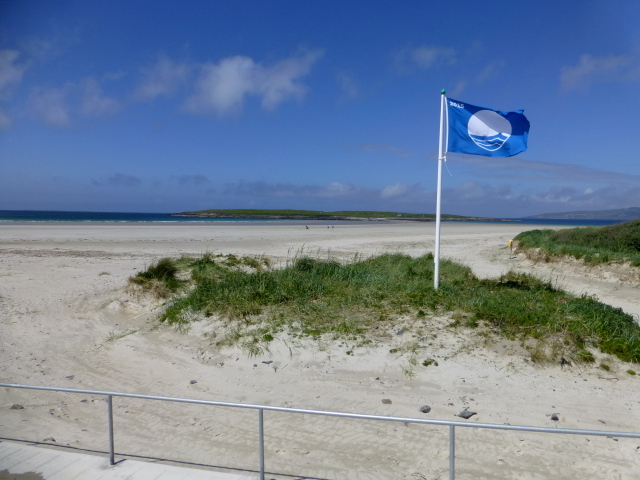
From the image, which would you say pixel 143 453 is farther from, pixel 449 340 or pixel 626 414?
pixel 626 414

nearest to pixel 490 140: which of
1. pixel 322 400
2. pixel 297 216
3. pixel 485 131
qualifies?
pixel 485 131

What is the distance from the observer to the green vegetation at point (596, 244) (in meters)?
17.4

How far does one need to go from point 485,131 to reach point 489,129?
0.29 ft

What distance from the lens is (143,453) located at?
5.33 metres

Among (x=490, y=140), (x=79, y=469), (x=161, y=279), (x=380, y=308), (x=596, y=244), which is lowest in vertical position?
(x=79, y=469)

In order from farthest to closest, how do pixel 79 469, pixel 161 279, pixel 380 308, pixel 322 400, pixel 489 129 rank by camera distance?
pixel 161 279 → pixel 489 129 → pixel 380 308 → pixel 322 400 → pixel 79 469

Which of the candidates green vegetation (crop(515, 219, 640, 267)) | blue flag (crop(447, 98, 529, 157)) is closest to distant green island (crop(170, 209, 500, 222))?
Answer: green vegetation (crop(515, 219, 640, 267))

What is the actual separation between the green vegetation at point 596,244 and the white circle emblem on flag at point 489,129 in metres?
9.52

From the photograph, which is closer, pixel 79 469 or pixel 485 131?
pixel 79 469

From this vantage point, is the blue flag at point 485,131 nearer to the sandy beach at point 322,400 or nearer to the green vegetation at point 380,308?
the green vegetation at point 380,308

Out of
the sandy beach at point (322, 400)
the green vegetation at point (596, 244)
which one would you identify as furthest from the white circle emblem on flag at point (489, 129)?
the green vegetation at point (596, 244)

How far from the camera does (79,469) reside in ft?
15.1

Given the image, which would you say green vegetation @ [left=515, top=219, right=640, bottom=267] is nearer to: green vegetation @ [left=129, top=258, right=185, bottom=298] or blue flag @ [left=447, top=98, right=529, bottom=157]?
blue flag @ [left=447, top=98, right=529, bottom=157]

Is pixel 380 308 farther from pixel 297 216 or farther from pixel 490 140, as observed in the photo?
pixel 297 216
